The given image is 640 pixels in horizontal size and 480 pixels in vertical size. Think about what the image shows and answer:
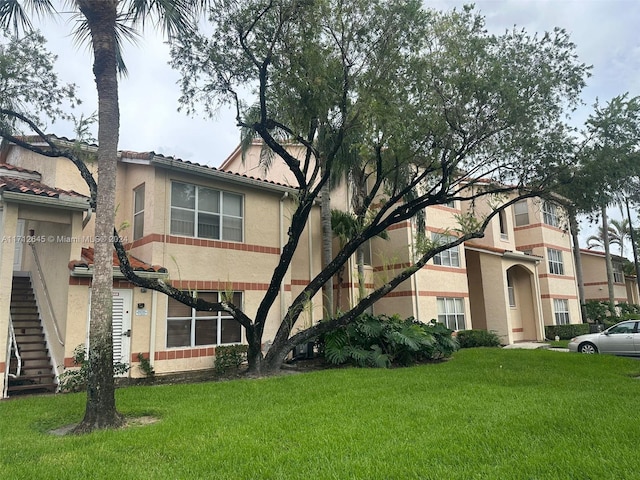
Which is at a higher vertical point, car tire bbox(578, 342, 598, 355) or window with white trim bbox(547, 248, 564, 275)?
window with white trim bbox(547, 248, 564, 275)

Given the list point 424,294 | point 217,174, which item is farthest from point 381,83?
point 424,294

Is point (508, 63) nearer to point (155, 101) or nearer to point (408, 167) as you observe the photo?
point (408, 167)

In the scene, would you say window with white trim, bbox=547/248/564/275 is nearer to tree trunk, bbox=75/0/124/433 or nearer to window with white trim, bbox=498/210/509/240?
window with white trim, bbox=498/210/509/240

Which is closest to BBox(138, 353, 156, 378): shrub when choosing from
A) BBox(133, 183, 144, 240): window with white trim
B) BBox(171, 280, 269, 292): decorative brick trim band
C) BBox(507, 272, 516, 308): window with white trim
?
BBox(171, 280, 269, 292): decorative brick trim band

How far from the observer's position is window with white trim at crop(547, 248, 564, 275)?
28.2 m

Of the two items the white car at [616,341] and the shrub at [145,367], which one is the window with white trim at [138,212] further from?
the white car at [616,341]

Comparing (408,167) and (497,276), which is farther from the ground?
(408,167)

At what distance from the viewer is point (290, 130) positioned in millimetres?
11695

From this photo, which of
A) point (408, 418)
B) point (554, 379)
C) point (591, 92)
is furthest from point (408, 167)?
point (408, 418)

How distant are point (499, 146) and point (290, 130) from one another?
5.85m

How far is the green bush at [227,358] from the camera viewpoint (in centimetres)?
1268

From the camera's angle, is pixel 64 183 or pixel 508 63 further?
pixel 64 183

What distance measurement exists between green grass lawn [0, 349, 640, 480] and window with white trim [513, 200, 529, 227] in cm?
2025

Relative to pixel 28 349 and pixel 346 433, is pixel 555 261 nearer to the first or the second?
pixel 346 433
